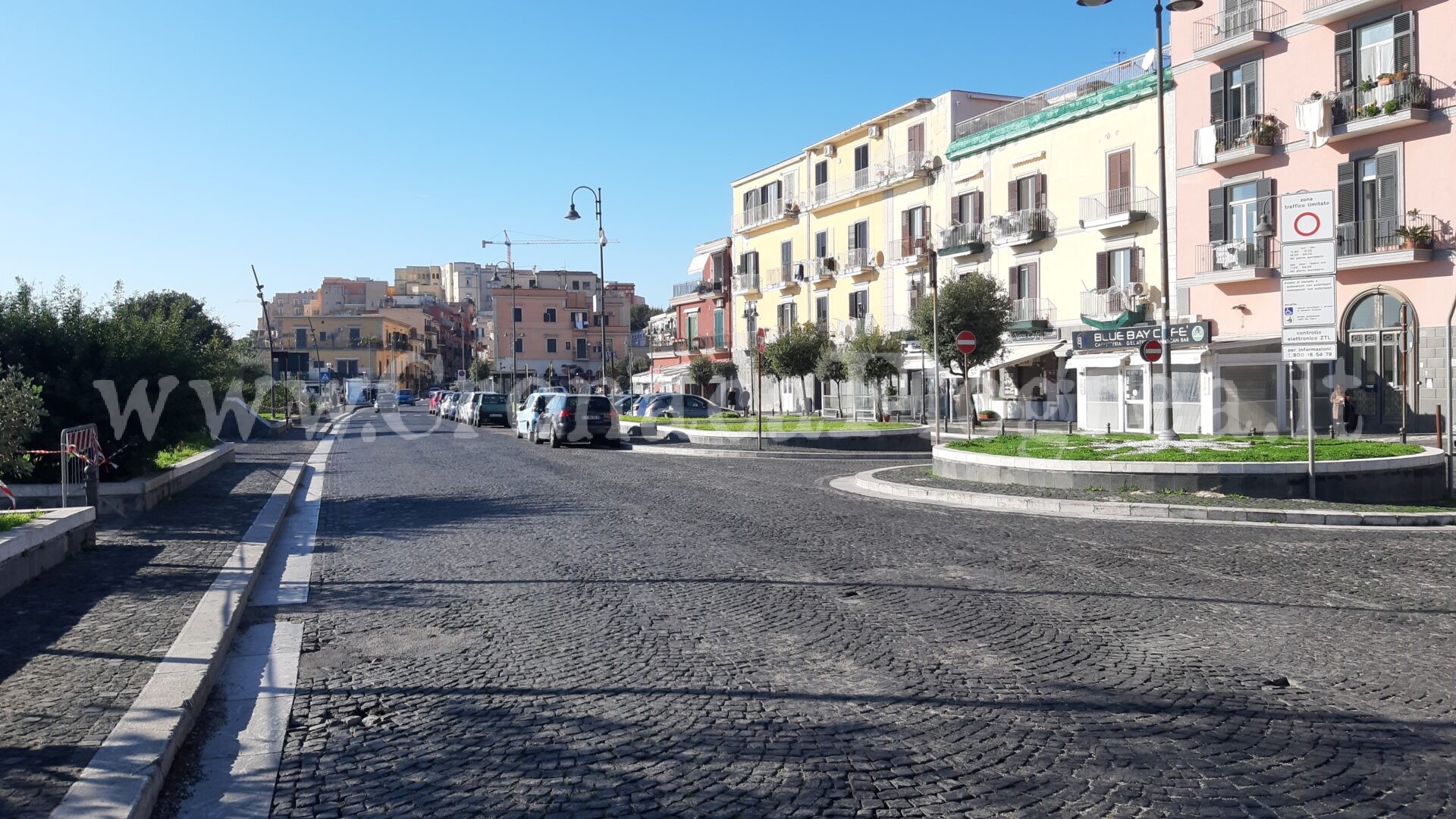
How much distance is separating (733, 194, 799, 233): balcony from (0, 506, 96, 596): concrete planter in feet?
154

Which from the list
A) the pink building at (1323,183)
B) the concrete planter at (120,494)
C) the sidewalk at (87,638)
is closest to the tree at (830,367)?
the pink building at (1323,183)

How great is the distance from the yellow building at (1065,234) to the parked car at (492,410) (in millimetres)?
20866

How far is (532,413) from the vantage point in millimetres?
35188

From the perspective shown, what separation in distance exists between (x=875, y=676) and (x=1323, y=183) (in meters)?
27.6

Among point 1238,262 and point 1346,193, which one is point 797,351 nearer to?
point 1238,262

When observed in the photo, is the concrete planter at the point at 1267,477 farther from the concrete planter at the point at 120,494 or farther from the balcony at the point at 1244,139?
the balcony at the point at 1244,139

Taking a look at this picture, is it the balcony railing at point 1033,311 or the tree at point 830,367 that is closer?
the balcony railing at point 1033,311

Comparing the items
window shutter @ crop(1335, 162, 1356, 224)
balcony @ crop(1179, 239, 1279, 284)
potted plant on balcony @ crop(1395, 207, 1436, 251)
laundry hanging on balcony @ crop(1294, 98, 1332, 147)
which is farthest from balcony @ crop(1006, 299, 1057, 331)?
potted plant on balcony @ crop(1395, 207, 1436, 251)

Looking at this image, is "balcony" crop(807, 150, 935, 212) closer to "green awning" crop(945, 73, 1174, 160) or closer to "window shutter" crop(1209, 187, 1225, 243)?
"green awning" crop(945, 73, 1174, 160)

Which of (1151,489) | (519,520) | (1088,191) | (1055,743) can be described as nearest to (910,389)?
(1088,191)

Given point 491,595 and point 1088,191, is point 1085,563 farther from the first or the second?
point 1088,191

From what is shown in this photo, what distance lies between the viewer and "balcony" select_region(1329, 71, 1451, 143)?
25.4 meters

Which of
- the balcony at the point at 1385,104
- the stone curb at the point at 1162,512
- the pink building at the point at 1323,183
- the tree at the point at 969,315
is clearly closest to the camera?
the stone curb at the point at 1162,512

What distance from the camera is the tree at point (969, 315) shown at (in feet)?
109
